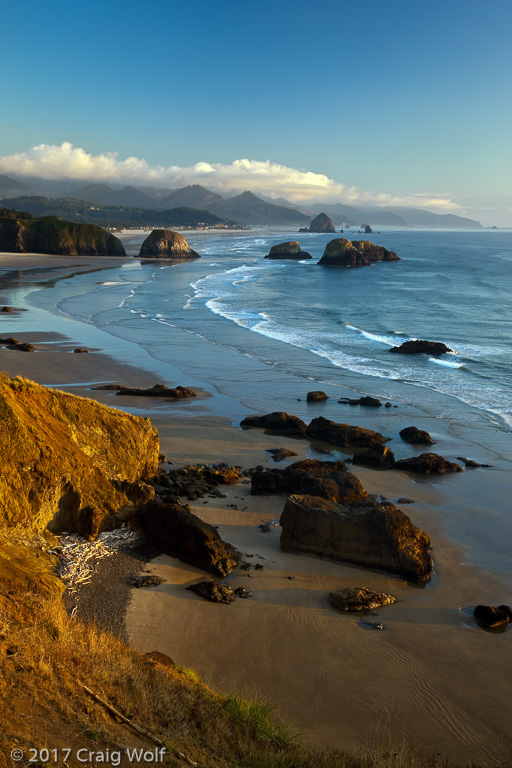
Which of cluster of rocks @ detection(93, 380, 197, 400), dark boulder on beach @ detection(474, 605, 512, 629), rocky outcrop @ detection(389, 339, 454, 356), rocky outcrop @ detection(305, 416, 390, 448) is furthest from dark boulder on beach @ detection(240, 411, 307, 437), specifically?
rocky outcrop @ detection(389, 339, 454, 356)

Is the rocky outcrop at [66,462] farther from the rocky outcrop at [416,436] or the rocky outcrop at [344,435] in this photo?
the rocky outcrop at [416,436]

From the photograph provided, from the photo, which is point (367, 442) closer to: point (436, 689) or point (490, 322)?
point (436, 689)

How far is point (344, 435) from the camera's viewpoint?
18641 millimetres

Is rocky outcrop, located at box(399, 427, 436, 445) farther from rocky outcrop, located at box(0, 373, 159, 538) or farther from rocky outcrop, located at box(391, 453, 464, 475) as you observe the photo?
rocky outcrop, located at box(0, 373, 159, 538)

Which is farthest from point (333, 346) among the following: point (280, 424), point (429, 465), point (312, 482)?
point (312, 482)

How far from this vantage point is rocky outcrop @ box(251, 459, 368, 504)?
13891 mm

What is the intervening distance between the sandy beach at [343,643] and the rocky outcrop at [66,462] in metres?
1.60

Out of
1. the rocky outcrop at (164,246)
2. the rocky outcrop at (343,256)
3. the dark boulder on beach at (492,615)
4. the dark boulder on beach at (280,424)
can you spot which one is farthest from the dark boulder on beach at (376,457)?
the rocky outcrop at (164,246)

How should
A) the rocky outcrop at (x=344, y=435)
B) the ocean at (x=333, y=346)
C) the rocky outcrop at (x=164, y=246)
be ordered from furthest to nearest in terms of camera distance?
the rocky outcrop at (x=164, y=246)
the ocean at (x=333, y=346)
the rocky outcrop at (x=344, y=435)

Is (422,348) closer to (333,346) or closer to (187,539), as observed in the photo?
(333,346)

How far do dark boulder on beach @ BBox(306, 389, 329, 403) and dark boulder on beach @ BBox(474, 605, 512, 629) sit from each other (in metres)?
13.8

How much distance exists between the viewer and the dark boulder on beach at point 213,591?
32.8 feet

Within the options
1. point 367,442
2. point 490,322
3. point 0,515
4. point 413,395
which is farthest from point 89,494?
point 490,322

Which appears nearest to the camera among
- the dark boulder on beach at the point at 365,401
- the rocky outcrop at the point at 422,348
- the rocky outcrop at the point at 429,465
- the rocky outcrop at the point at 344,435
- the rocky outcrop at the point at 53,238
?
the rocky outcrop at the point at 429,465
